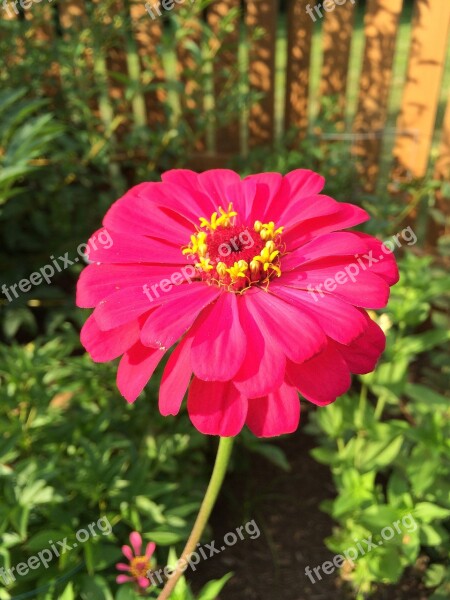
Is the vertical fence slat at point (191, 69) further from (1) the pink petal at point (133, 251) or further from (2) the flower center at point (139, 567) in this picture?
(2) the flower center at point (139, 567)

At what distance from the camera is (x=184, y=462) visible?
1.96m

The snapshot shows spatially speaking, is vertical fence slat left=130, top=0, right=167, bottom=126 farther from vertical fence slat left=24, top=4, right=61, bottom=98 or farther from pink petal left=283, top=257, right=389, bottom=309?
pink petal left=283, top=257, right=389, bottom=309

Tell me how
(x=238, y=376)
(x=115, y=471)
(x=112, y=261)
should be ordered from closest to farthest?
1. (x=238, y=376)
2. (x=112, y=261)
3. (x=115, y=471)

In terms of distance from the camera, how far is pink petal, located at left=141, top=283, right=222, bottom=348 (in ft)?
2.65

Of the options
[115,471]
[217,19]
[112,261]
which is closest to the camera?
[112,261]

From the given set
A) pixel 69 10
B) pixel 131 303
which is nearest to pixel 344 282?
pixel 131 303

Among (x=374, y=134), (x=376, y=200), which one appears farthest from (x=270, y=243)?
(x=374, y=134)

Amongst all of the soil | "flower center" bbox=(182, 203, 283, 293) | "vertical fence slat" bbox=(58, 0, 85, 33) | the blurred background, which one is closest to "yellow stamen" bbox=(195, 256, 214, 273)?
"flower center" bbox=(182, 203, 283, 293)

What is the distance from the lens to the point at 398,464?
65.4 inches

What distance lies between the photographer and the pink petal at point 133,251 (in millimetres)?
926

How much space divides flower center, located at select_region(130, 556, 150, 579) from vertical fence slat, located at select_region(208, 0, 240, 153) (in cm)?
207

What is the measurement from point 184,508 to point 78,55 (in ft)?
6.03

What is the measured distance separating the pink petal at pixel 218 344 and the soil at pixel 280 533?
1.32m

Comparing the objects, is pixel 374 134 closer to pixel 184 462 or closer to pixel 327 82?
pixel 327 82
